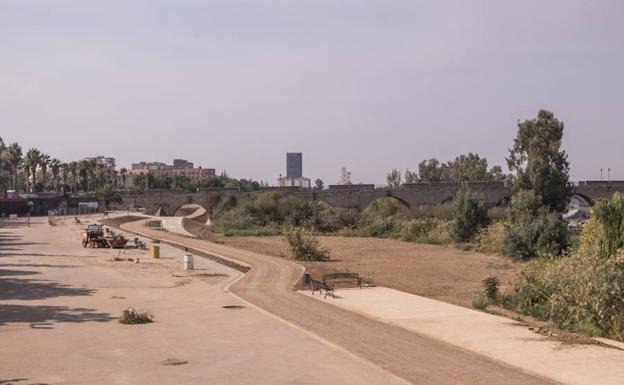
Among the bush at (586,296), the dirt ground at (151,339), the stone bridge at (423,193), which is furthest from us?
the stone bridge at (423,193)

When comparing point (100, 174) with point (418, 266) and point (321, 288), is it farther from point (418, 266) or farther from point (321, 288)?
point (321, 288)

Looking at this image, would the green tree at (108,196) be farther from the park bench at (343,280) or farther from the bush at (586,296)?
the bush at (586,296)

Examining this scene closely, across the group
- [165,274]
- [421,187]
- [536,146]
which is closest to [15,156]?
[421,187]

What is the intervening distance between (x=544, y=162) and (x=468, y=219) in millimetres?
10740

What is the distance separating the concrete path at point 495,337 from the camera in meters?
15.9

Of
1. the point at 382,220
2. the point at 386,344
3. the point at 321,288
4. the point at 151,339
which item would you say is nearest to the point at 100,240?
the point at 321,288

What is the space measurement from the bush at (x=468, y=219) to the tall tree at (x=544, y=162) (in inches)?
200

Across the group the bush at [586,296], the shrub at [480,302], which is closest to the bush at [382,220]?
the shrub at [480,302]

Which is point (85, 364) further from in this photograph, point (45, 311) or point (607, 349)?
point (607, 349)

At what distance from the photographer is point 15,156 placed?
495 ft

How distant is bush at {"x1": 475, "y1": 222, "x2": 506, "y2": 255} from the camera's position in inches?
2004

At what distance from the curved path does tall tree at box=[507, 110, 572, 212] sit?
36.0 metres

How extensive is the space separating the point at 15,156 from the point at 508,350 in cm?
15013

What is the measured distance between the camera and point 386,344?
61.7 feet
